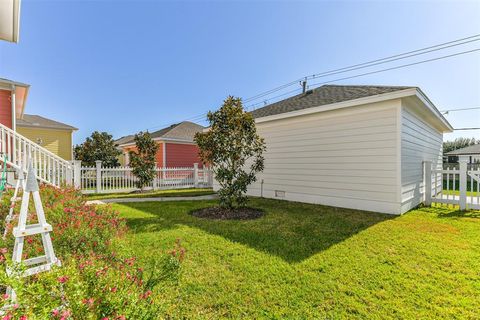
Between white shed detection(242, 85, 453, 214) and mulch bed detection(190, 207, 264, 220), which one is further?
white shed detection(242, 85, 453, 214)

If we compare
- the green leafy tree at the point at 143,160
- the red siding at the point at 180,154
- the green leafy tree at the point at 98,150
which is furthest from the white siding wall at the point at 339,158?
the green leafy tree at the point at 98,150

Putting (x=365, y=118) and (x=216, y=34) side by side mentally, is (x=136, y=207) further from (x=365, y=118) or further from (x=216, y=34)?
(x=216, y=34)

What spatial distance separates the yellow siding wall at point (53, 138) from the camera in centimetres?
1675

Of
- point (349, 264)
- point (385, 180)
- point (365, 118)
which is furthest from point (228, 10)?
point (349, 264)

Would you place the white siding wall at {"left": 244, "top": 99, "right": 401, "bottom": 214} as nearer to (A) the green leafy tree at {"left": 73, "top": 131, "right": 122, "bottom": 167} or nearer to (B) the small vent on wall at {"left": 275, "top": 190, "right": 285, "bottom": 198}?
(B) the small vent on wall at {"left": 275, "top": 190, "right": 285, "bottom": 198}

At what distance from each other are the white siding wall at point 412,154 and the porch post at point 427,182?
138 millimetres

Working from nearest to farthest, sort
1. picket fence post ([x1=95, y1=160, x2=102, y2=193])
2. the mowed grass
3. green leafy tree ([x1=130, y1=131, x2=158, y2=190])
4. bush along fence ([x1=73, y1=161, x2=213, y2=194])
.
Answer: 1. the mowed grass
2. bush along fence ([x1=73, y1=161, x2=213, y2=194])
3. picket fence post ([x1=95, y1=160, x2=102, y2=193])
4. green leafy tree ([x1=130, y1=131, x2=158, y2=190])

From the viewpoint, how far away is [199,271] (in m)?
3.15

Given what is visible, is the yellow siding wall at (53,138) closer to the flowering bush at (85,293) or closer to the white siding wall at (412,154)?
the flowering bush at (85,293)

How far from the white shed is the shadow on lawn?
75 centimetres

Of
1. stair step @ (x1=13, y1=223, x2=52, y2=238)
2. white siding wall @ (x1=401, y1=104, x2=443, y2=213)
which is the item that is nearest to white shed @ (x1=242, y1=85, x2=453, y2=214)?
white siding wall @ (x1=401, y1=104, x2=443, y2=213)

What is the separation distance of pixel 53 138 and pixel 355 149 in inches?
823

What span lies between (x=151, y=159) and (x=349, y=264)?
11.2m

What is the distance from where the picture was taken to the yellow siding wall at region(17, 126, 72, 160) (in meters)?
16.8
